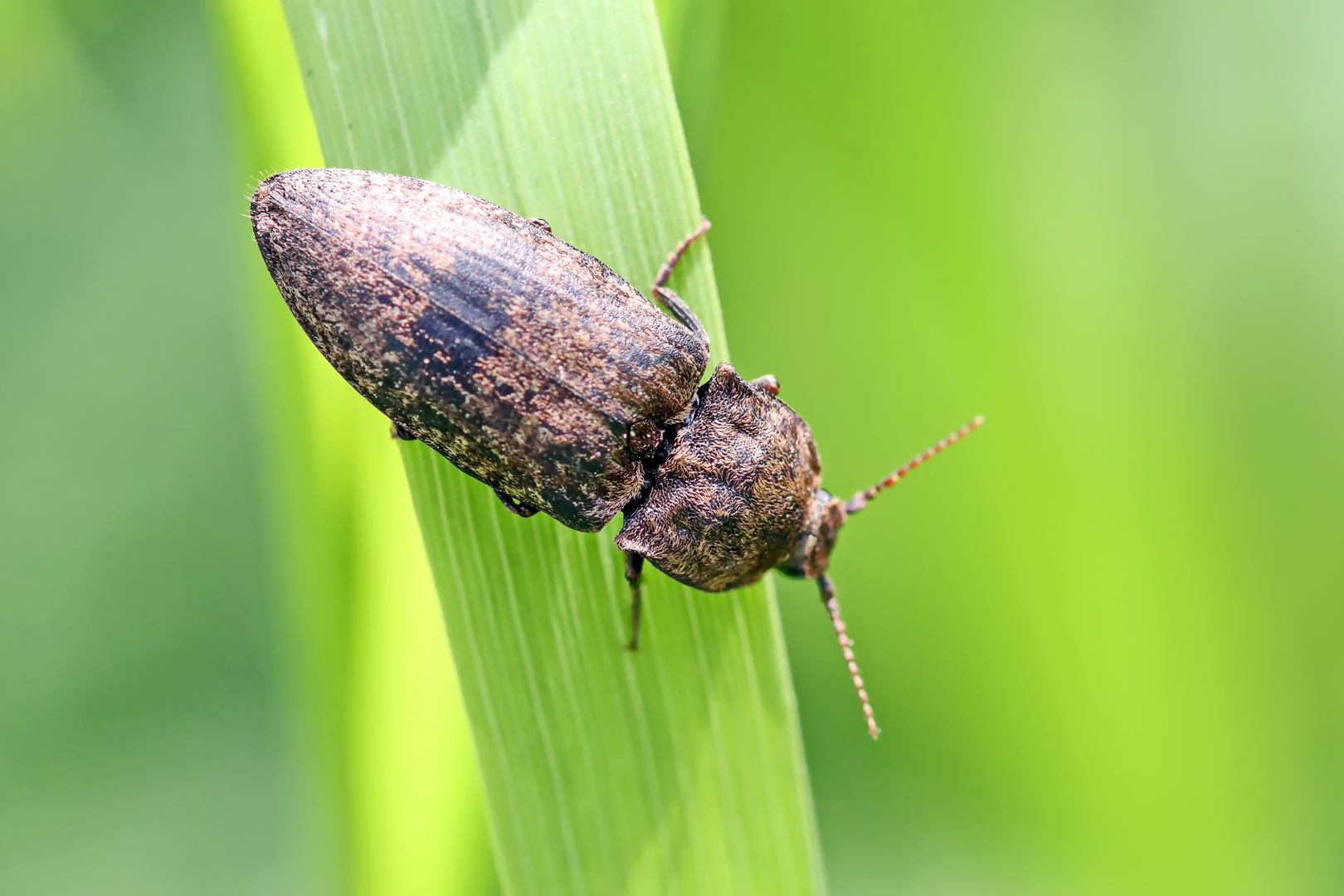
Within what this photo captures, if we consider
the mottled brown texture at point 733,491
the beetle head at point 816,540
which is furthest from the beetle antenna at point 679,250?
the beetle head at point 816,540

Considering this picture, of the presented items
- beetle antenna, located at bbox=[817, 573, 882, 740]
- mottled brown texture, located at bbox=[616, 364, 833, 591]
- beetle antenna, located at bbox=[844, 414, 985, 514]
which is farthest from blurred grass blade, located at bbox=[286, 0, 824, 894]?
beetle antenna, located at bbox=[844, 414, 985, 514]

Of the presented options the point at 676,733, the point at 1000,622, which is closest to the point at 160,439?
the point at 676,733

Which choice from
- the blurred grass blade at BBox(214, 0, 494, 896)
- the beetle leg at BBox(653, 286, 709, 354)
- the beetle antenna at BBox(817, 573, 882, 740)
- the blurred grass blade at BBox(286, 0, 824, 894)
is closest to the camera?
the blurred grass blade at BBox(286, 0, 824, 894)

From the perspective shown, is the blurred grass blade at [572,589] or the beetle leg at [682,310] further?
the beetle leg at [682,310]

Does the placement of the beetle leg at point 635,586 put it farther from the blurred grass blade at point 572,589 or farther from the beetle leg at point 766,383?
the beetle leg at point 766,383

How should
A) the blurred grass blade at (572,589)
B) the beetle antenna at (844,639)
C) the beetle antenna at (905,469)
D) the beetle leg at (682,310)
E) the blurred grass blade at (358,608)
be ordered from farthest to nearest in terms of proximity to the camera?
1. the beetle antenna at (905,469)
2. the beetle antenna at (844,639)
3. the beetle leg at (682,310)
4. the blurred grass blade at (358,608)
5. the blurred grass blade at (572,589)

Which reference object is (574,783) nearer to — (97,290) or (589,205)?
(589,205)

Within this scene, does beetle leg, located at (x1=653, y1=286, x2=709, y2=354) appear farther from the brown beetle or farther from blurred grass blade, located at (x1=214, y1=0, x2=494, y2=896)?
blurred grass blade, located at (x1=214, y1=0, x2=494, y2=896)
